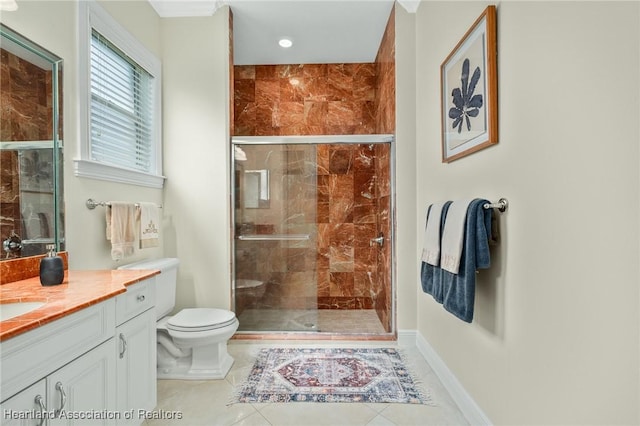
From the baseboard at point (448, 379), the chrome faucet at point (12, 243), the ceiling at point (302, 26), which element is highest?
the ceiling at point (302, 26)

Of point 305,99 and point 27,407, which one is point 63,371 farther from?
point 305,99

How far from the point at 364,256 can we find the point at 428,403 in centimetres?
176

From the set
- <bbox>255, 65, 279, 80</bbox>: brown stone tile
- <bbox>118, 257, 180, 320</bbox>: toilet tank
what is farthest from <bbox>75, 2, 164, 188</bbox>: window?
<bbox>255, 65, 279, 80</bbox>: brown stone tile

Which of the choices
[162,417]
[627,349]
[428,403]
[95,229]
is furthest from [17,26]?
[428,403]

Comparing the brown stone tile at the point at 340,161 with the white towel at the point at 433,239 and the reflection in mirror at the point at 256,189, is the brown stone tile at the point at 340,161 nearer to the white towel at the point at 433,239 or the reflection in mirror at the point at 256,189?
the reflection in mirror at the point at 256,189

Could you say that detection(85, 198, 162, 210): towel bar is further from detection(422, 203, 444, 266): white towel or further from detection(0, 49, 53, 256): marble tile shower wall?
detection(422, 203, 444, 266): white towel

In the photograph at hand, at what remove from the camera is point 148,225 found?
2.26 meters

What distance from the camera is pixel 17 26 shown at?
1470 millimetres

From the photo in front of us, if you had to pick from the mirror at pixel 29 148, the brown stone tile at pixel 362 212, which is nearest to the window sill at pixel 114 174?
the mirror at pixel 29 148

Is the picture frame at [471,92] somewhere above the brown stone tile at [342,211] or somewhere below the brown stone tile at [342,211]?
above

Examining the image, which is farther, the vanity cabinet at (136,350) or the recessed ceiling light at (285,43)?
the recessed ceiling light at (285,43)

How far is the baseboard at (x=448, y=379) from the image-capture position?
5.32 feet

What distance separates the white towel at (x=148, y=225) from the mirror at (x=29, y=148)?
0.52m

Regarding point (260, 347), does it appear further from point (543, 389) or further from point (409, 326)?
point (543, 389)
